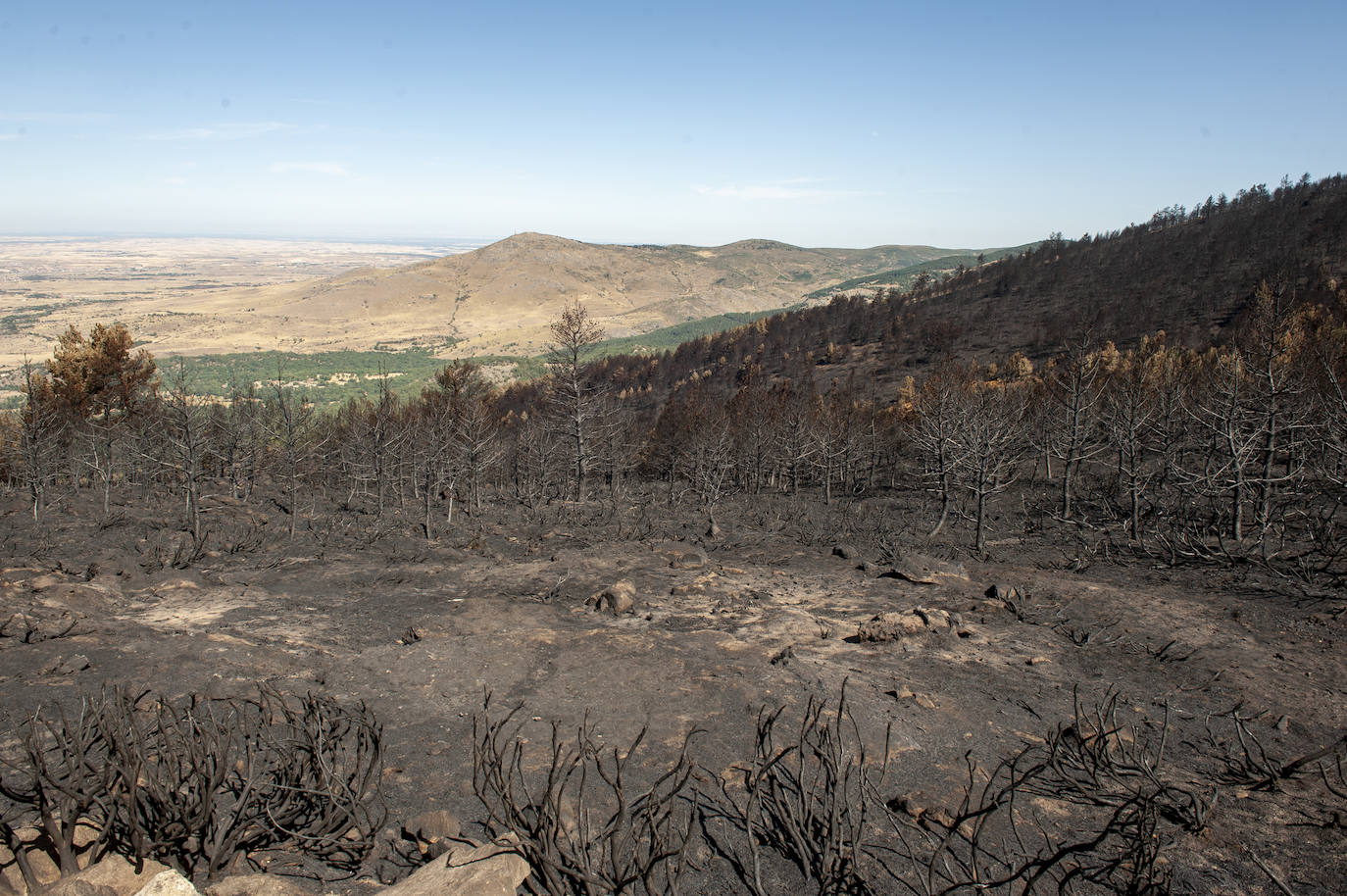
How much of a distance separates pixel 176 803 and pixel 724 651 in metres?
7.55

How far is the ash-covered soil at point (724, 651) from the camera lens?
289 inches

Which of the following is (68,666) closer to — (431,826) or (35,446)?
(431,826)

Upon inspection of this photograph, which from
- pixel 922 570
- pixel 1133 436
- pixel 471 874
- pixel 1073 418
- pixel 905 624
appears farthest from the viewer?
pixel 1073 418

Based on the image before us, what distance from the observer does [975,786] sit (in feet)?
22.6

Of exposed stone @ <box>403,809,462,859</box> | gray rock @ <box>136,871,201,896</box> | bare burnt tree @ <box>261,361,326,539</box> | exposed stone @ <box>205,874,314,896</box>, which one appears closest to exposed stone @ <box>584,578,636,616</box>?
exposed stone @ <box>403,809,462,859</box>

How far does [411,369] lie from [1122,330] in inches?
4750

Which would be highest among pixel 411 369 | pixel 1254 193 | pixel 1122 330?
pixel 1254 193

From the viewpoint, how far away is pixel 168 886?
14.0ft

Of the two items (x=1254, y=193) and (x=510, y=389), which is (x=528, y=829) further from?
(x=1254, y=193)

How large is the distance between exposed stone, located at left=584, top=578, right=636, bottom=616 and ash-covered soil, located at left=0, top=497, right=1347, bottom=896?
0.15 metres

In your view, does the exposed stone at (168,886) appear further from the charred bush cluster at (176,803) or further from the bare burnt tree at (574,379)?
the bare burnt tree at (574,379)

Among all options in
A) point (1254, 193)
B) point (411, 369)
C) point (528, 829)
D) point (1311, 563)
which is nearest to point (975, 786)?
point (528, 829)

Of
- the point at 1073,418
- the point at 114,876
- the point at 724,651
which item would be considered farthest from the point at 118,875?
the point at 1073,418

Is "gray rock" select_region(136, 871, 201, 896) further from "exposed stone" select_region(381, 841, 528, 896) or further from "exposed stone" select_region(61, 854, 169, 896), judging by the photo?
"exposed stone" select_region(381, 841, 528, 896)
